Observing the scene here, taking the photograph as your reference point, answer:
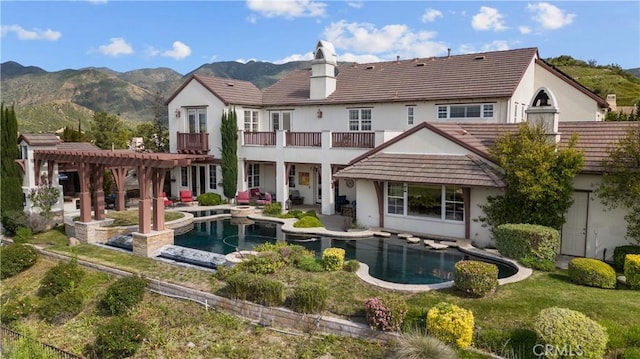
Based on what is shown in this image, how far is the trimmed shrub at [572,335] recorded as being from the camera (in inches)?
342

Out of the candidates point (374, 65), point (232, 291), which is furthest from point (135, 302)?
point (374, 65)

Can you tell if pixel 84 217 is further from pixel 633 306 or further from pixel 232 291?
pixel 633 306

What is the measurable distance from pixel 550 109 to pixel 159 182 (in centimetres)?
1498

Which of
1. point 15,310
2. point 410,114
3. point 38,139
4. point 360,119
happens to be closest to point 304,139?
point 360,119

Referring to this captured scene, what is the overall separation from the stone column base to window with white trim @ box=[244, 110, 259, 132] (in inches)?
524

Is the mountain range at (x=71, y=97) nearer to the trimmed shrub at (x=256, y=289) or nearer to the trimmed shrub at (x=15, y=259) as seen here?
the trimmed shrub at (x=15, y=259)

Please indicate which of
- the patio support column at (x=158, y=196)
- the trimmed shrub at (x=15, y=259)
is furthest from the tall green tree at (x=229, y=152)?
the trimmed shrub at (x=15, y=259)

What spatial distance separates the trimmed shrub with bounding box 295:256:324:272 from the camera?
572 inches

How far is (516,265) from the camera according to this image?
14.7 m

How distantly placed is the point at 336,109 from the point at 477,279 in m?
17.6

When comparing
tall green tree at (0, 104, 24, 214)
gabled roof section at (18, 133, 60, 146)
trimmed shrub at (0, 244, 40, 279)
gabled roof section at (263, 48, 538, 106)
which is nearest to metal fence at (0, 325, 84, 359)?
trimmed shrub at (0, 244, 40, 279)

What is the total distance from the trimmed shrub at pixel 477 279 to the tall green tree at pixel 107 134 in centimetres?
3974

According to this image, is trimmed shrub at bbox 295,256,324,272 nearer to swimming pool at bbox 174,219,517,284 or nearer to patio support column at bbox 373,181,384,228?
swimming pool at bbox 174,219,517,284

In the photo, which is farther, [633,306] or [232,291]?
[232,291]
